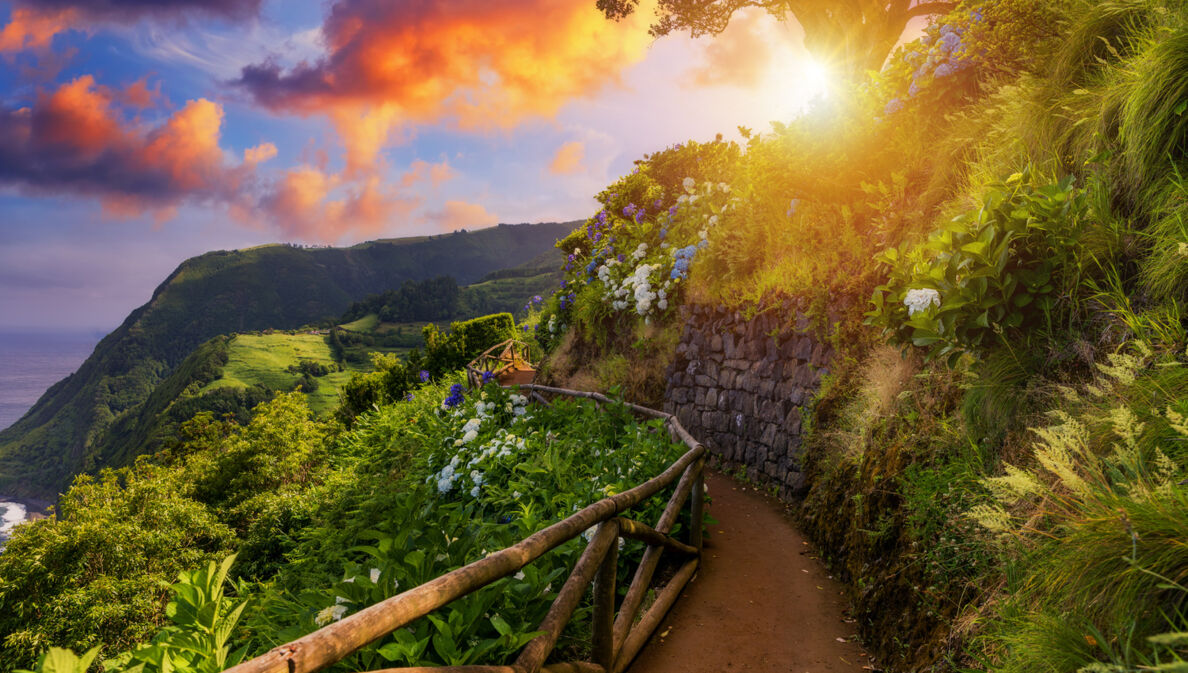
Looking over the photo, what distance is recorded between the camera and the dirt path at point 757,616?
12.5 ft

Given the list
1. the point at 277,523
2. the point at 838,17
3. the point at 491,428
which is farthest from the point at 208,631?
the point at 277,523

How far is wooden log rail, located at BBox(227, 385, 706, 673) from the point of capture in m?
1.61

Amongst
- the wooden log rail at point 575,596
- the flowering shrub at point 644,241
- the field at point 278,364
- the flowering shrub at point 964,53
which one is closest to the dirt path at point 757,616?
the wooden log rail at point 575,596

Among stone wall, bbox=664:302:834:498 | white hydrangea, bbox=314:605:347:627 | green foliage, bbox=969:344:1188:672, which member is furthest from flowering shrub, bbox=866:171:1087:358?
white hydrangea, bbox=314:605:347:627

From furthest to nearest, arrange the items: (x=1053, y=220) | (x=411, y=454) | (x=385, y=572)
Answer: (x=411, y=454) → (x=1053, y=220) → (x=385, y=572)

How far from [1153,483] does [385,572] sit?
3.16 metres

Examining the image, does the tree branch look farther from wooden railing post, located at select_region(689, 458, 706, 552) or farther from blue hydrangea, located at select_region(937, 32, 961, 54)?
wooden railing post, located at select_region(689, 458, 706, 552)

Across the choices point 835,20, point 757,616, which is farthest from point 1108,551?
point 835,20

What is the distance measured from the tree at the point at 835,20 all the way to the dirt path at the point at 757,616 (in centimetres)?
982

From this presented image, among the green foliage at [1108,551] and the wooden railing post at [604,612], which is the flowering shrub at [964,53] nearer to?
the green foliage at [1108,551]

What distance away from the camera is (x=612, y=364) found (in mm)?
12188

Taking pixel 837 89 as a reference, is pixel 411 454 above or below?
below

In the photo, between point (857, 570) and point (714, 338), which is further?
point (714, 338)

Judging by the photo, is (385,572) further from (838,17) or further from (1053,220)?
(838,17)
